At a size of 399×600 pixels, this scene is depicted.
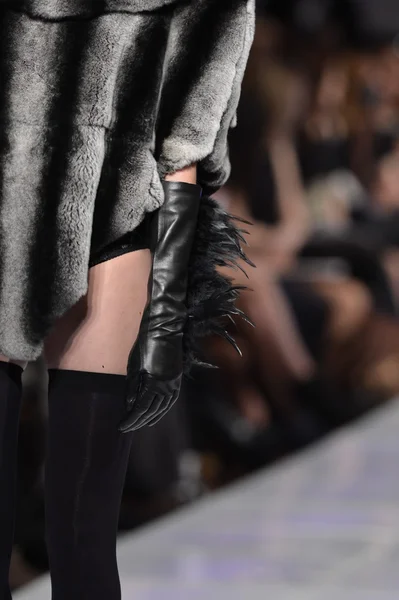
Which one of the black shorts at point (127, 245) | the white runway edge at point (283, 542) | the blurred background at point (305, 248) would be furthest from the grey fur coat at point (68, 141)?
the blurred background at point (305, 248)

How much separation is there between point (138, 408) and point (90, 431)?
55 mm

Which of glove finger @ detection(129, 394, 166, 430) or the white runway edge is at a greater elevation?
glove finger @ detection(129, 394, 166, 430)

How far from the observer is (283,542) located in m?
2.37

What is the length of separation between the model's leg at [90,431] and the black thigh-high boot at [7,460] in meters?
0.04

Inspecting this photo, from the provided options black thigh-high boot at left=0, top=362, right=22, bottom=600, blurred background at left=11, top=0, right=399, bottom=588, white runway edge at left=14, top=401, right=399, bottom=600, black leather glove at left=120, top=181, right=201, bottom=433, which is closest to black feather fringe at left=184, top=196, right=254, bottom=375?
black leather glove at left=120, top=181, right=201, bottom=433

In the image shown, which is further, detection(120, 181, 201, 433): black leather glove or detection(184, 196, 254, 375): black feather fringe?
detection(184, 196, 254, 375): black feather fringe

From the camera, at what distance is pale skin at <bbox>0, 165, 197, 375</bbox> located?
3.77 feet

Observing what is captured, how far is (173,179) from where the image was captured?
3.90 feet

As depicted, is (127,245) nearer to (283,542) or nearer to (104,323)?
(104,323)

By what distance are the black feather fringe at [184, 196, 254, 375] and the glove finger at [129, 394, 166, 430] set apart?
93 mm

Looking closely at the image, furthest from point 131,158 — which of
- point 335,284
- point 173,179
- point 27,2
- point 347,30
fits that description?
point 347,30

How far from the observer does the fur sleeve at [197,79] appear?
1180 millimetres

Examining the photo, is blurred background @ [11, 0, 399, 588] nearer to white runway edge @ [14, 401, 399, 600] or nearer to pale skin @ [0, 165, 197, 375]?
white runway edge @ [14, 401, 399, 600]

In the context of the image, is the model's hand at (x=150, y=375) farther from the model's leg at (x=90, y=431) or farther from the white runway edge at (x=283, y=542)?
the white runway edge at (x=283, y=542)
